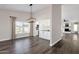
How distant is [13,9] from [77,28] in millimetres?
1953

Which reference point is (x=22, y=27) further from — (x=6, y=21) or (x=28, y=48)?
(x=28, y=48)

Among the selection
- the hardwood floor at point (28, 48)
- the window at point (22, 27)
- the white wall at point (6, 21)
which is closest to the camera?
the hardwood floor at point (28, 48)

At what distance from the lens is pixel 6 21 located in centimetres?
267

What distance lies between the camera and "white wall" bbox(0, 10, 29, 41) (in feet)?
8.25

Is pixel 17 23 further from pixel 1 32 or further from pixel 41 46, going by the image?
pixel 41 46

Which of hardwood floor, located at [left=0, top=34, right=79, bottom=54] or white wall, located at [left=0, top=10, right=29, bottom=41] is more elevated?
white wall, located at [left=0, top=10, right=29, bottom=41]

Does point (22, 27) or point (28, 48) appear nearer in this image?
point (28, 48)

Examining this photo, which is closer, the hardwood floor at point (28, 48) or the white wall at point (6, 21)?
the hardwood floor at point (28, 48)

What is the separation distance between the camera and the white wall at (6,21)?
2516 mm

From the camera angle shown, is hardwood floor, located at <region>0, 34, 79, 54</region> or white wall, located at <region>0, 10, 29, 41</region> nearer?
hardwood floor, located at <region>0, 34, 79, 54</region>

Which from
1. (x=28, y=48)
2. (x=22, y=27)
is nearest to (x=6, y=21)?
(x=22, y=27)

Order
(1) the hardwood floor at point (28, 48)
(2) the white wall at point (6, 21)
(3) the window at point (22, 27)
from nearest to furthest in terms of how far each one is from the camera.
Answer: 1. (1) the hardwood floor at point (28, 48)
2. (2) the white wall at point (6, 21)
3. (3) the window at point (22, 27)

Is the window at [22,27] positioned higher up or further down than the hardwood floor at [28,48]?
higher up
